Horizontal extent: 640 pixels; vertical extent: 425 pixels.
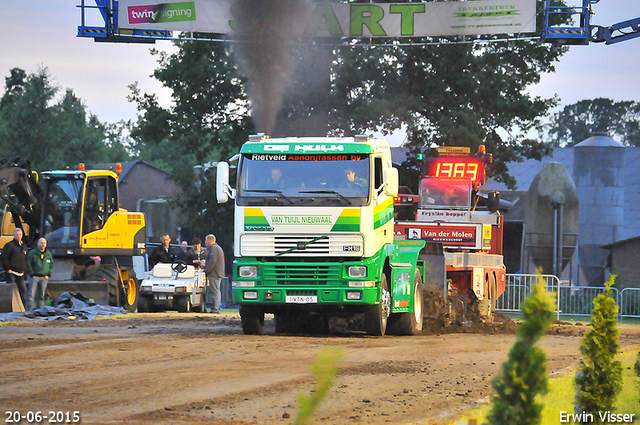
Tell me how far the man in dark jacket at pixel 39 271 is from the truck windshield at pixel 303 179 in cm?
762

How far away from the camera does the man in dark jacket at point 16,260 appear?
19953 mm

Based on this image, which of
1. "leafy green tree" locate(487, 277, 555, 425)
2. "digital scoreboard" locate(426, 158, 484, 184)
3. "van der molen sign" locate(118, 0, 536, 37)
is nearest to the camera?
"leafy green tree" locate(487, 277, 555, 425)

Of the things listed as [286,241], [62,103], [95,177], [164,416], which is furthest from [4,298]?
[62,103]

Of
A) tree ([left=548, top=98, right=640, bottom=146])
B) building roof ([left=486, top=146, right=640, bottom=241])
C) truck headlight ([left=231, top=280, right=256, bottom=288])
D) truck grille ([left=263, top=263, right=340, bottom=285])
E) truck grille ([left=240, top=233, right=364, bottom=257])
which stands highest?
tree ([left=548, top=98, right=640, bottom=146])

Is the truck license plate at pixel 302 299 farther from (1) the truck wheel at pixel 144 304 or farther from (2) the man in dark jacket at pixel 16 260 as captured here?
(1) the truck wheel at pixel 144 304

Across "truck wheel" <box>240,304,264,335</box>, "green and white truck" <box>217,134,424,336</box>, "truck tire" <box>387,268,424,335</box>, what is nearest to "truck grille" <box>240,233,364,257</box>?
"green and white truck" <box>217,134,424,336</box>

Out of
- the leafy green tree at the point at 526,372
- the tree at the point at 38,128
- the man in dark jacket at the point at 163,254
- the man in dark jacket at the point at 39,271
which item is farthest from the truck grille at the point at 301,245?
the tree at the point at 38,128

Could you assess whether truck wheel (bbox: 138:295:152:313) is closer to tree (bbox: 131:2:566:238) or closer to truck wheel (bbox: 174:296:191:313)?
truck wheel (bbox: 174:296:191:313)

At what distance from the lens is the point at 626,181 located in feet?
174

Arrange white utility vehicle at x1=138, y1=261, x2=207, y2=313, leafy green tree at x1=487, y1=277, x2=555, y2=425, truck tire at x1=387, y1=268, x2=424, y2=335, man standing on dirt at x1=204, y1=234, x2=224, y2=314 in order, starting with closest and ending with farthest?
leafy green tree at x1=487, y1=277, x2=555, y2=425, truck tire at x1=387, y1=268, x2=424, y2=335, white utility vehicle at x1=138, y1=261, x2=207, y2=313, man standing on dirt at x1=204, y1=234, x2=224, y2=314

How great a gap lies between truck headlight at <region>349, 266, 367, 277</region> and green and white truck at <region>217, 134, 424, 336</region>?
16 mm

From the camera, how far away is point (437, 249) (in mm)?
17219

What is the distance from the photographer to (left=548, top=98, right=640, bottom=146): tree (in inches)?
4343

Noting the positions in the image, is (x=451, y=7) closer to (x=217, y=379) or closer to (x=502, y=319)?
(x=502, y=319)
